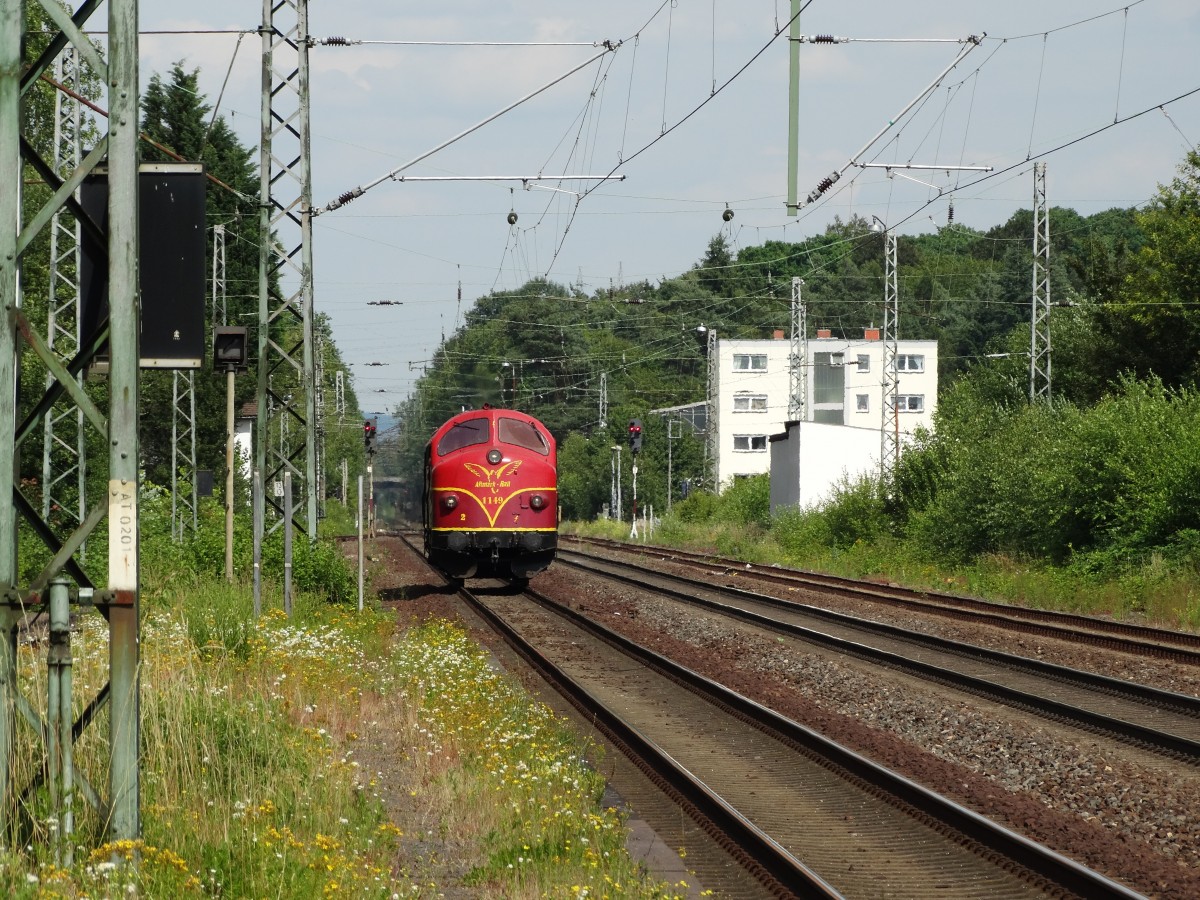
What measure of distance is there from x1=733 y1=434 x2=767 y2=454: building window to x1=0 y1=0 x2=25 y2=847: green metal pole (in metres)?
75.7

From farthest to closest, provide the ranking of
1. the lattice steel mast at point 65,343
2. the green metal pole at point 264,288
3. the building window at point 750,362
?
the building window at point 750,362 → the lattice steel mast at point 65,343 → the green metal pole at point 264,288

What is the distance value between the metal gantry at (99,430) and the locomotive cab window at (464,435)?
18264 millimetres

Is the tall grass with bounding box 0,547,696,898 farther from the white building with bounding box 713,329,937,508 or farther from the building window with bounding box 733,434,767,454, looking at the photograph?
the building window with bounding box 733,434,767,454

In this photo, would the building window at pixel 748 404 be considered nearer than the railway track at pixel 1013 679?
No

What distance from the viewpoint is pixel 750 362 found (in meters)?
83.3

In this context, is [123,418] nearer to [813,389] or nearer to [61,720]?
[61,720]

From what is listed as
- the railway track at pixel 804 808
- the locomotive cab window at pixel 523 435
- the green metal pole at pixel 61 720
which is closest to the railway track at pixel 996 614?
the railway track at pixel 804 808

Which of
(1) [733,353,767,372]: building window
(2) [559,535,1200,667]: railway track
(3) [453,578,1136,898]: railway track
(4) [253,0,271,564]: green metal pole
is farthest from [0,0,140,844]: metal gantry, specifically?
(1) [733,353,767,372]: building window

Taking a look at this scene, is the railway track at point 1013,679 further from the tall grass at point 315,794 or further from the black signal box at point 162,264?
the black signal box at point 162,264

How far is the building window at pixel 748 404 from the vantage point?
82.3 m

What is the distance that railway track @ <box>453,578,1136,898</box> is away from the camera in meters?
7.27

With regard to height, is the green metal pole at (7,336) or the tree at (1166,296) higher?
the tree at (1166,296)

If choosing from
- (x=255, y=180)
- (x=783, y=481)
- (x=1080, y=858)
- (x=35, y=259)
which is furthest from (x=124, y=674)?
(x=255, y=180)

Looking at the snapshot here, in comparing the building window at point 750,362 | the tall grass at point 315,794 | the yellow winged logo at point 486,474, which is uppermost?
the building window at point 750,362
